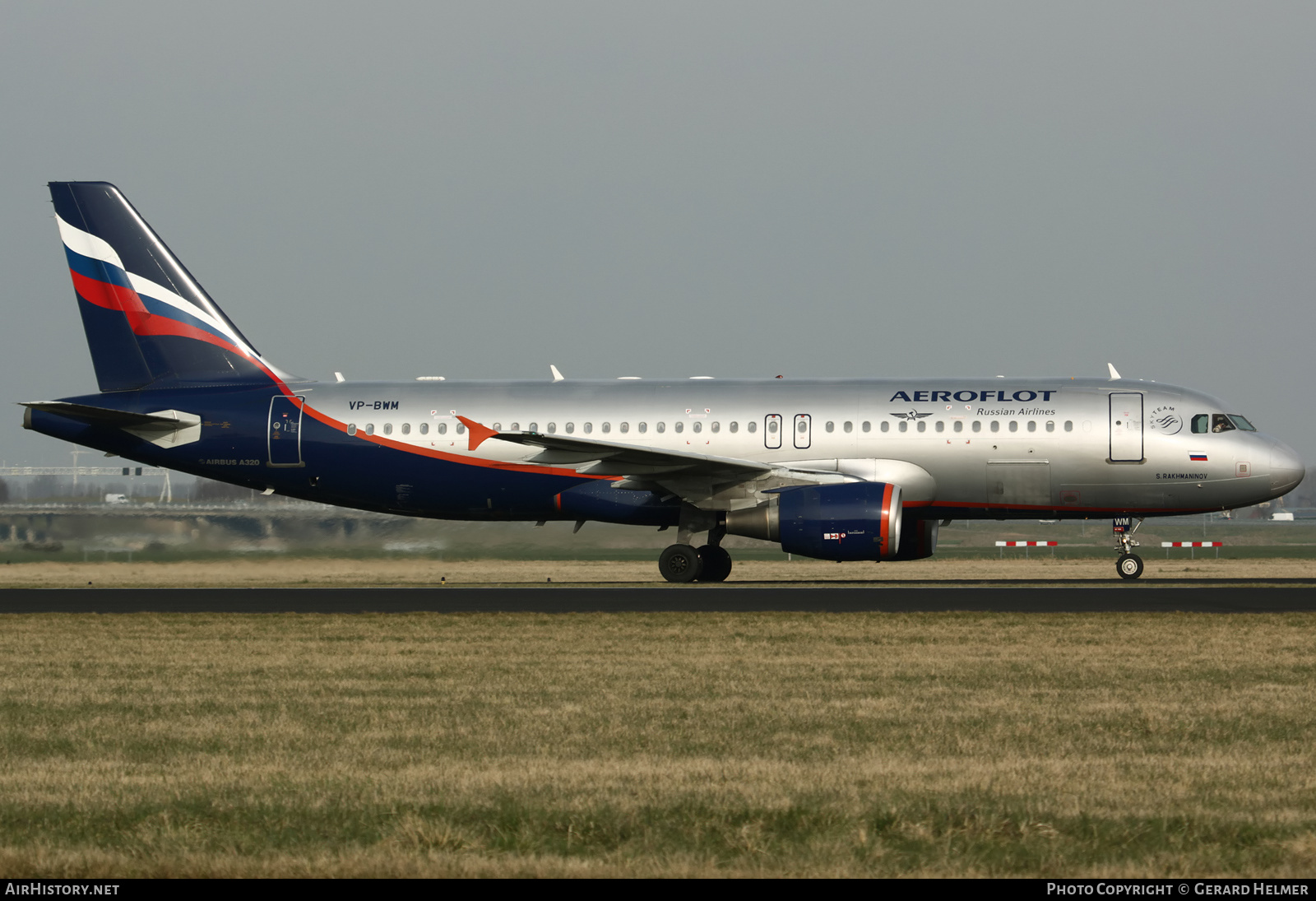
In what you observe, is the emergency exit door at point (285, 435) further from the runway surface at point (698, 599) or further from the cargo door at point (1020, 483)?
the cargo door at point (1020, 483)

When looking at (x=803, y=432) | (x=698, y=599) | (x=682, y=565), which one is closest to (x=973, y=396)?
(x=803, y=432)

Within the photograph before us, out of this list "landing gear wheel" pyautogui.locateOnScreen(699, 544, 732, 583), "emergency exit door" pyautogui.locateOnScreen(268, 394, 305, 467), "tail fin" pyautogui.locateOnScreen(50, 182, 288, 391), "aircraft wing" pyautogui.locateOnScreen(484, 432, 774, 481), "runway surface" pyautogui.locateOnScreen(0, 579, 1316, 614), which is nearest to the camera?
"runway surface" pyautogui.locateOnScreen(0, 579, 1316, 614)

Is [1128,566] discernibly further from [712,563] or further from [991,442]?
[712,563]

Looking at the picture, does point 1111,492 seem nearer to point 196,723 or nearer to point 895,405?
point 895,405

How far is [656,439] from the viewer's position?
28859 mm

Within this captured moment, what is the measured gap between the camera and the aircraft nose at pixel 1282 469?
2762cm

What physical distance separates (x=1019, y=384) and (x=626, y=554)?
19.5m

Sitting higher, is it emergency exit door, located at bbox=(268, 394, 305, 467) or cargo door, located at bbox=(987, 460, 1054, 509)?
emergency exit door, located at bbox=(268, 394, 305, 467)

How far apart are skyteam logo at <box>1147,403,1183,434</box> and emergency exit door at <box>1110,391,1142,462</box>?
255 millimetres

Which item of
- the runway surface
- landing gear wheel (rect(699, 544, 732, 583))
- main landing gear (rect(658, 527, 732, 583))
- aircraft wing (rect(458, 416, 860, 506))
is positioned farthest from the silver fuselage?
the runway surface

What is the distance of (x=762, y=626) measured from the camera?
57.9ft

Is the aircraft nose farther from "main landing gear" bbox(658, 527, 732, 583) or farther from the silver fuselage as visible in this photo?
"main landing gear" bbox(658, 527, 732, 583)

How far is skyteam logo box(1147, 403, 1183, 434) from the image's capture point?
27.6 m
